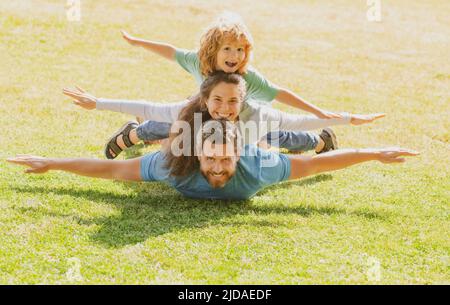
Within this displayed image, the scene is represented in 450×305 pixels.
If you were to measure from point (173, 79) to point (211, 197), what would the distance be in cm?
483

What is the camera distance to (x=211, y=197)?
15.9 feet

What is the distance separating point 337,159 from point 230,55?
114 centimetres

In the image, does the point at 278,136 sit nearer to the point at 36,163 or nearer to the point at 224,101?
the point at 224,101

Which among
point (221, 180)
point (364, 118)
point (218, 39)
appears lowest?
point (221, 180)

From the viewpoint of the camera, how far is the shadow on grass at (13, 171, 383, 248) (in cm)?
429

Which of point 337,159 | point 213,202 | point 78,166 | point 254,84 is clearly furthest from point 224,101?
point 78,166

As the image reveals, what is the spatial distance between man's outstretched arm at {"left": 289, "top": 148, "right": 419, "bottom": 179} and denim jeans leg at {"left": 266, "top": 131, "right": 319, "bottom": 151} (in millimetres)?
871

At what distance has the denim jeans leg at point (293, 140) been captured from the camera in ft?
18.8

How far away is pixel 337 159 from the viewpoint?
4.80m

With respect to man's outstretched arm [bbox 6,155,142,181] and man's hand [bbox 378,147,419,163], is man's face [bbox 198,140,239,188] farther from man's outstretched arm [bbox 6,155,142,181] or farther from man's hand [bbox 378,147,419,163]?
man's hand [bbox 378,147,419,163]

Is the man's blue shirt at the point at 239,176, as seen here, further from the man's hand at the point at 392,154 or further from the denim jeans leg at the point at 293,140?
the denim jeans leg at the point at 293,140

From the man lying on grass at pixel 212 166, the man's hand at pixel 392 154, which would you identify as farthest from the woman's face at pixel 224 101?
the man's hand at pixel 392 154
